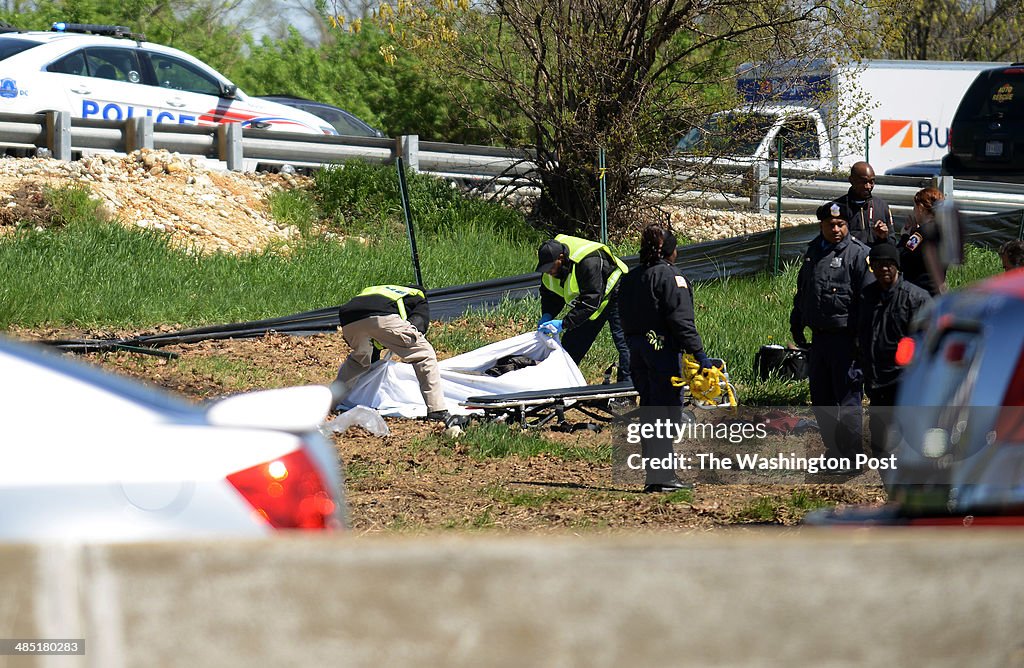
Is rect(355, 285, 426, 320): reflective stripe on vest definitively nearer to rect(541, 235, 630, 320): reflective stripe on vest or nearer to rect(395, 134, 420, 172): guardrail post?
rect(541, 235, 630, 320): reflective stripe on vest

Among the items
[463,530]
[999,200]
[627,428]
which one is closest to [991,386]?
[463,530]

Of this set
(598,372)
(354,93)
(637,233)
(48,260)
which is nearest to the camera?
(598,372)

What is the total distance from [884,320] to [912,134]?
51.4ft

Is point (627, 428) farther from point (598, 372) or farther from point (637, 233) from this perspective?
point (637, 233)

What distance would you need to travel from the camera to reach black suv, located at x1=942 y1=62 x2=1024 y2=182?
17.9 meters

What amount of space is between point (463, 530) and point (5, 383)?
438 cm

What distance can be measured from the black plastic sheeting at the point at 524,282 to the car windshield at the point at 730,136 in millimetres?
2566

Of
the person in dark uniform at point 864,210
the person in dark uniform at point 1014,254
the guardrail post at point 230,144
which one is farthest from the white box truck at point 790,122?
the person in dark uniform at point 1014,254

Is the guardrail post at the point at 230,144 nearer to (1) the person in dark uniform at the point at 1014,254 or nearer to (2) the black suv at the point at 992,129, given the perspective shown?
(2) the black suv at the point at 992,129

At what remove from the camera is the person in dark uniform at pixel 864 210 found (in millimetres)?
9750

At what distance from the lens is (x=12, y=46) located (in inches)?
663

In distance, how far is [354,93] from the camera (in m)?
30.9

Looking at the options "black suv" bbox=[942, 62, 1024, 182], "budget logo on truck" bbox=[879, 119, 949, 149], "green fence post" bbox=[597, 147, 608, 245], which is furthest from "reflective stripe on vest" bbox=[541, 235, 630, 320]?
"budget logo on truck" bbox=[879, 119, 949, 149]

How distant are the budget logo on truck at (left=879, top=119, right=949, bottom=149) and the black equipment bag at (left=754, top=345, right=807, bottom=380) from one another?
1193 centimetres
